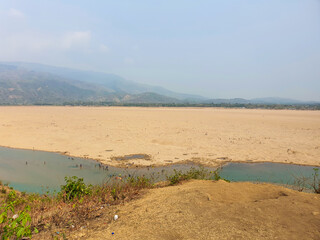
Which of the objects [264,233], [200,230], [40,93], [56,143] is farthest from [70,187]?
[40,93]

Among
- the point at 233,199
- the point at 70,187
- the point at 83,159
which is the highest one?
the point at 233,199

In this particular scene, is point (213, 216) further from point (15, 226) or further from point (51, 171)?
point (51, 171)

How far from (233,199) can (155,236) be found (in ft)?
5.73

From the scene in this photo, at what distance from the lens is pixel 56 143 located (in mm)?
15320

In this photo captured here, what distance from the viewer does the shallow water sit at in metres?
8.85

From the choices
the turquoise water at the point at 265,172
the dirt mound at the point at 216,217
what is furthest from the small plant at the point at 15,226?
the turquoise water at the point at 265,172

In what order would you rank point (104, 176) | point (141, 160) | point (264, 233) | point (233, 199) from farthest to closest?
point (141, 160)
point (104, 176)
point (233, 199)
point (264, 233)

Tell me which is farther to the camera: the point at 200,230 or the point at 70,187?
the point at 70,187

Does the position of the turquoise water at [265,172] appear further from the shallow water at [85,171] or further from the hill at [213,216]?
the hill at [213,216]

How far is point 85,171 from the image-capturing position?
996cm

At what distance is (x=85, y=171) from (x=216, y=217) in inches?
313

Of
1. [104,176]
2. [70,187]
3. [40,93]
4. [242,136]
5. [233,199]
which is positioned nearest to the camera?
[233,199]

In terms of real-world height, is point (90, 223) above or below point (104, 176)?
above

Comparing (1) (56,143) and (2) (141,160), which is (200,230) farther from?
(1) (56,143)
